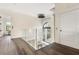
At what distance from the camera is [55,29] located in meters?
2.08

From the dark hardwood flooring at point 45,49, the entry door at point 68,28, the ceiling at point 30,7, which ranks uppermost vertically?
the ceiling at point 30,7

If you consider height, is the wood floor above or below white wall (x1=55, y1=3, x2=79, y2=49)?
below

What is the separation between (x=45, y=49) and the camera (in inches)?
80.8

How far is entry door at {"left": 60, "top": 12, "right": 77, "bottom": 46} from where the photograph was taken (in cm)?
197

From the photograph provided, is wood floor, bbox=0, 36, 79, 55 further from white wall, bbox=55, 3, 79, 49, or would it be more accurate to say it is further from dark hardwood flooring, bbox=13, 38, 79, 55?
white wall, bbox=55, 3, 79, 49

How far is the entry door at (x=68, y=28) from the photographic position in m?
1.97

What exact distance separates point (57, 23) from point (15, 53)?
82 centimetres

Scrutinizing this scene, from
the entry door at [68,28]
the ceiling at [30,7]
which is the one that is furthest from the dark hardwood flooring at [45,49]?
the ceiling at [30,7]

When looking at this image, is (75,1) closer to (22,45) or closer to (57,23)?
(57,23)

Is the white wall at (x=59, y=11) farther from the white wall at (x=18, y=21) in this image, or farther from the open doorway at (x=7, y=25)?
the open doorway at (x=7, y=25)

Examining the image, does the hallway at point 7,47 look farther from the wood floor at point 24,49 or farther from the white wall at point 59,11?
the white wall at point 59,11

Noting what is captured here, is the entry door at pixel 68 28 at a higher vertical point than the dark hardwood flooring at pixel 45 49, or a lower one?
higher

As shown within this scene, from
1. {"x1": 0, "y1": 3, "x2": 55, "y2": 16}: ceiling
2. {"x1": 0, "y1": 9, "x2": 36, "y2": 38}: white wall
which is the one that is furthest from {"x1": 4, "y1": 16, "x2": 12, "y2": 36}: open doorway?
{"x1": 0, "y1": 3, "x2": 55, "y2": 16}: ceiling

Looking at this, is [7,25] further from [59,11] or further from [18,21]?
[59,11]
